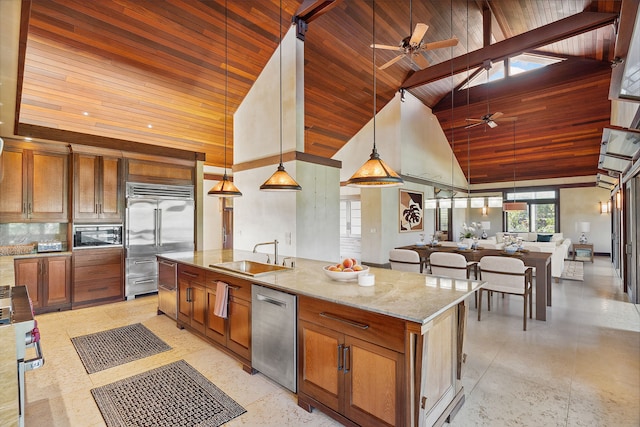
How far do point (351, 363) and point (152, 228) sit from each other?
4613mm

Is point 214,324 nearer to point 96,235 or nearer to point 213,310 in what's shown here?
point 213,310

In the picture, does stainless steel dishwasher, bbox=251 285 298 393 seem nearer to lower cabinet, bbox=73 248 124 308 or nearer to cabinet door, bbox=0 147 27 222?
lower cabinet, bbox=73 248 124 308

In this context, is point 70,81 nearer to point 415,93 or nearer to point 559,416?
point 559,416

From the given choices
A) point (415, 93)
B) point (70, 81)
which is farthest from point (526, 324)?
point (70, 81)

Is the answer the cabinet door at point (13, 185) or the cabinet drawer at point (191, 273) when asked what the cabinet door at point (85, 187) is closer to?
the cabinet door at point (13, 185)

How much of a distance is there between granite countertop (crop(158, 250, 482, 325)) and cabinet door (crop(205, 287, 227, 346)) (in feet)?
1.49

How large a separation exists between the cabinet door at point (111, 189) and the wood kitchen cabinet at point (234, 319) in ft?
9.33

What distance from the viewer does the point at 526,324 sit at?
3.93 meters

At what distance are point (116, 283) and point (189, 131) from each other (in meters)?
3.17

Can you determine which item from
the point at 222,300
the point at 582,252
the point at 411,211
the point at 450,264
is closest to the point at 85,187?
the point at 222,300

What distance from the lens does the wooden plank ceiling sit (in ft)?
14.1

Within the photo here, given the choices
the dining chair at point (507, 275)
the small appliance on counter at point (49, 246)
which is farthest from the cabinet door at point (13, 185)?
the dining chair at point (507, 275)

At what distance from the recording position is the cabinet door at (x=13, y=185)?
4203mm

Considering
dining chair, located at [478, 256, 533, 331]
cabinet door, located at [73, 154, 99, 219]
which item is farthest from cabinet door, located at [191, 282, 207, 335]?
dining chair, located at [478, 256, 533, 331]
